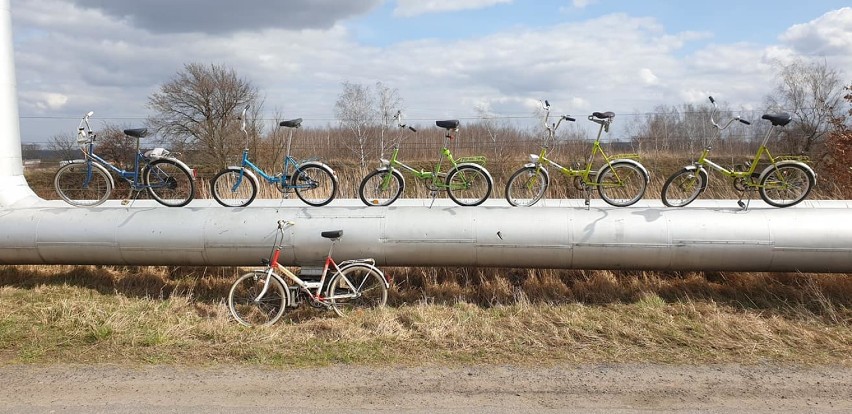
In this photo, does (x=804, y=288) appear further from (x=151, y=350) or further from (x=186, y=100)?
(x=186, y=100)

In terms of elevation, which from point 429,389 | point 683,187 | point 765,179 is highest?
point 765,179

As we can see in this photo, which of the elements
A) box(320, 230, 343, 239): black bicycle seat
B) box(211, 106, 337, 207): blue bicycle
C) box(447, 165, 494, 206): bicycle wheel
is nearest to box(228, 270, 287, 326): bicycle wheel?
box(320, 230, 343, 239): black bicycle seat

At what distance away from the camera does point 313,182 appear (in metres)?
8.47

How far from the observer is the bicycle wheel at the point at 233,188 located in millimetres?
8336

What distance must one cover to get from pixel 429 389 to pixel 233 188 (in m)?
5.15

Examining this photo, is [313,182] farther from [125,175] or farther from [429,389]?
[429,389]

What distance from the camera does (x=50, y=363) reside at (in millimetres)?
5270

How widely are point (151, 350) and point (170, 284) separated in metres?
2.56

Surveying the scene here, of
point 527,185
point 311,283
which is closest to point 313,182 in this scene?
point 311,283

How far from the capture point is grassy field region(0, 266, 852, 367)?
5.48 meters

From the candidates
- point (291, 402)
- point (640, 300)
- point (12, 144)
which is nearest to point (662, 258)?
point (640, 300)

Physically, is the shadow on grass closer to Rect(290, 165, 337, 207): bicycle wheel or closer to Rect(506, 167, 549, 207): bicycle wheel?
Rect(506, 167, 549, 207): bicycle wheel

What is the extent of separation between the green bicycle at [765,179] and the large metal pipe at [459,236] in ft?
1.63

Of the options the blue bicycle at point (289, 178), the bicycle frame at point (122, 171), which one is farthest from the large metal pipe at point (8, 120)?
the blue bicycle at point (289, 178)
